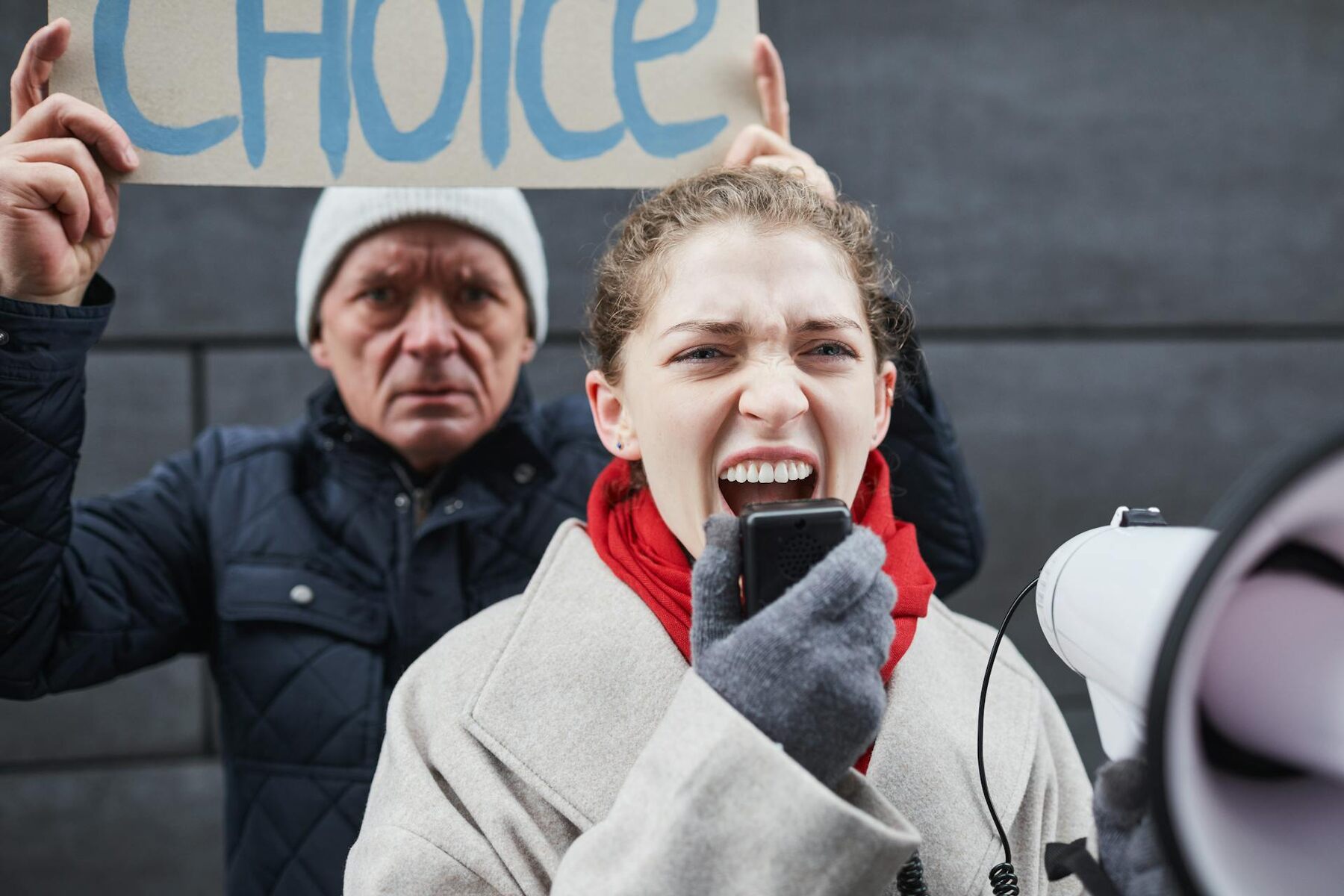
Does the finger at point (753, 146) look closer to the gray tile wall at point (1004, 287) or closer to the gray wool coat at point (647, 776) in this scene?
the gray wool coat at point (647, 776)

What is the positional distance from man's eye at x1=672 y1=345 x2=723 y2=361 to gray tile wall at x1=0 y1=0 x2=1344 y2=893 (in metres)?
2.23

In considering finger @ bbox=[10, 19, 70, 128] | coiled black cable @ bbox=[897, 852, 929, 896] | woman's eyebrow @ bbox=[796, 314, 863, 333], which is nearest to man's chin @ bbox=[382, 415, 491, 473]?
finger @ bbox=[10, 19, 70, 128]

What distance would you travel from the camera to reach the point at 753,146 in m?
1.76

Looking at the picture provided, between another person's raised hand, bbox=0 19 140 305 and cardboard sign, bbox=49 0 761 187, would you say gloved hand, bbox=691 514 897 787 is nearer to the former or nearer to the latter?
cardboard sign, bbox=49 0 761 187

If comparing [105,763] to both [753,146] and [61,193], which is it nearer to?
[61,193]

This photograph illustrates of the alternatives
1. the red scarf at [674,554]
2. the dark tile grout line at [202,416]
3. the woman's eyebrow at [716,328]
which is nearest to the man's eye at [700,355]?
the woman's eyebrow at [716,328]

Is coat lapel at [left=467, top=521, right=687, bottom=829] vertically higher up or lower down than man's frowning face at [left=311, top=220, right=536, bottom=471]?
lower down

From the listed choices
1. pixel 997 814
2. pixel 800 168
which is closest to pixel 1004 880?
pixel 997 814

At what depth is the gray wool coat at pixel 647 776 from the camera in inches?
42.8

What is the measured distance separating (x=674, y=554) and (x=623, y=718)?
0.24 metres

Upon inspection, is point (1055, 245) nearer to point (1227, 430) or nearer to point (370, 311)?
point (1227, 430)

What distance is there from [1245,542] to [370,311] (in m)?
1.72

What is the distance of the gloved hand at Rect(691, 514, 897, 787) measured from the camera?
110cm

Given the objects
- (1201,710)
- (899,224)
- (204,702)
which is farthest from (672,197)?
(204,702)
